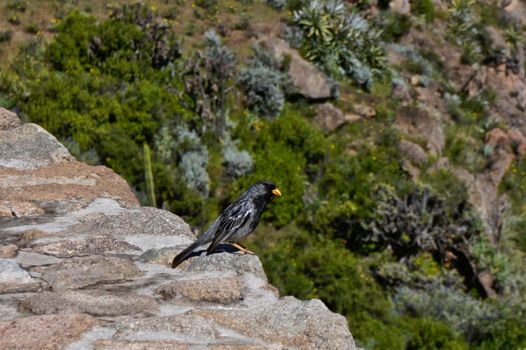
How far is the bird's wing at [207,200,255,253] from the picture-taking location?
4.52 metres

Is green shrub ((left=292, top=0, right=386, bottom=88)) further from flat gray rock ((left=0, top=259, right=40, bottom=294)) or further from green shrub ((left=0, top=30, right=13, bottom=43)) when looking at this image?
flat gray rock ((left=0, top=259, right=40, bottom=294))

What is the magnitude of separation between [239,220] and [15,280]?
189 cm

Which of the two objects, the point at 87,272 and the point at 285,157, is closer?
the point at 87,272

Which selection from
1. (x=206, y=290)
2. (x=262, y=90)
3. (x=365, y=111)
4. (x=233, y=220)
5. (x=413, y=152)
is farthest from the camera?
(x=365, y=111)

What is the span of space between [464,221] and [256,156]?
463 cm

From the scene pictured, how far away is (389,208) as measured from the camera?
52.4ft

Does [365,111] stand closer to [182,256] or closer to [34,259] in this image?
[182,256]

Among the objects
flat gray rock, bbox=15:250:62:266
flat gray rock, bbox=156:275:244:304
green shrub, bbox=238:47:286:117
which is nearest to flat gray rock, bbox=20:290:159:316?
flat gray rock, bbox=156:275:244:304

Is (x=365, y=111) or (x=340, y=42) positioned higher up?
(x=340, y=42)

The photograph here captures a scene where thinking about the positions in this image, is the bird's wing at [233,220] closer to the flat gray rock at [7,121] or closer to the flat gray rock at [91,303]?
the flat gray rock at [91,303]

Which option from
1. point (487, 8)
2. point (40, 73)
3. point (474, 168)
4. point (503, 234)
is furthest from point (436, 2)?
point (40, 73)

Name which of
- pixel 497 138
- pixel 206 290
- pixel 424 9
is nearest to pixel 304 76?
pixel 497 138

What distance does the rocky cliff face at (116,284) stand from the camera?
2729 millimetres

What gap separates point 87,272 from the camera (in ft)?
11.1
